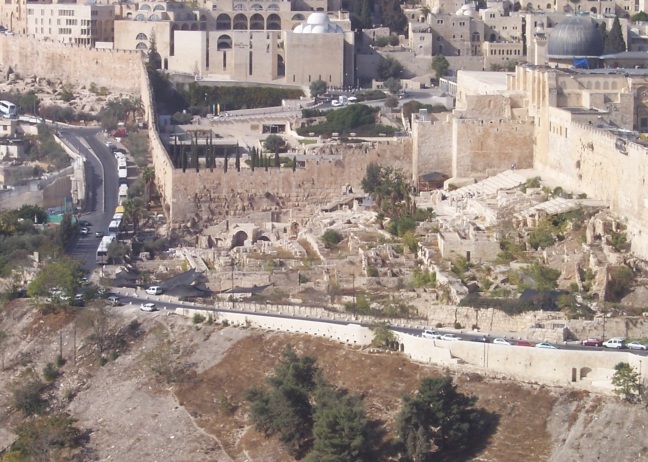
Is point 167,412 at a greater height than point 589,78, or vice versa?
point 589,78

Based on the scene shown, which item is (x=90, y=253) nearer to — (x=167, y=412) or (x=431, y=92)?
(x=167, y=412)

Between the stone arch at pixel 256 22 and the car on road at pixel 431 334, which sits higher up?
the stone arch at pixel 256 22

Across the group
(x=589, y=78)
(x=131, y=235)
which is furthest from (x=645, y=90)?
(x=131, y=235)

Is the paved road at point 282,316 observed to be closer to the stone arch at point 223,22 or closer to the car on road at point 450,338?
the car on road at point 450,338

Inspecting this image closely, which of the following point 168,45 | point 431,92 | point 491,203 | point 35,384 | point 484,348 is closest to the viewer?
point 484,348

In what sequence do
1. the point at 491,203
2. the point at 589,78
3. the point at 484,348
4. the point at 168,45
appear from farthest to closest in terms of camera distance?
the point at 168,45 < the point at 589,78 < the point at 491,203 < the point at 484,348

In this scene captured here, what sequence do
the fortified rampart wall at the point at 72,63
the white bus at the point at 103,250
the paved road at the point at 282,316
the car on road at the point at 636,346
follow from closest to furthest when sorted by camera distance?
the car on road at the point at 636,346, the paved road at the point at 282,316, the white bus at the point at 103,250, the fortified rampart wall at the point at 72,63

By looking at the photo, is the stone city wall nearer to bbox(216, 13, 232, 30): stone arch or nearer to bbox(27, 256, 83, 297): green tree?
bbox(27, 256, 83, 297): green tree

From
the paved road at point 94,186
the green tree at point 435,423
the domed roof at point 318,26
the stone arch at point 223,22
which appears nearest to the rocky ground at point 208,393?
the green tree at point 435,423
